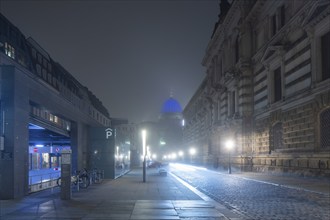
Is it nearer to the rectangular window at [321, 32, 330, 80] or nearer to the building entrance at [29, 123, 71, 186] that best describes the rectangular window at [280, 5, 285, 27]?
the rectangular window at [321, 32, 330, 80]

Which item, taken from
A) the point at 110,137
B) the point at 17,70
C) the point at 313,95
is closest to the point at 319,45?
the point at 313,95

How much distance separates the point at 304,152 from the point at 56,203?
934 inches

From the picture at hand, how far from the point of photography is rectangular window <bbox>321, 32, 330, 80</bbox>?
33188 millimetres

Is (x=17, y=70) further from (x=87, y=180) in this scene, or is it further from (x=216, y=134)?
(x=216, y=134)

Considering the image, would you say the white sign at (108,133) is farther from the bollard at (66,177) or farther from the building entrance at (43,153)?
the bollard at (66,177)

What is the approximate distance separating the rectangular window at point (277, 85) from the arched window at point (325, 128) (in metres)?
11.0

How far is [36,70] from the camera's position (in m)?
26.9

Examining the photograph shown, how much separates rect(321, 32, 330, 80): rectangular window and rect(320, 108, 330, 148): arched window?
2.66 meters

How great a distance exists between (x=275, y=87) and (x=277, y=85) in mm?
563

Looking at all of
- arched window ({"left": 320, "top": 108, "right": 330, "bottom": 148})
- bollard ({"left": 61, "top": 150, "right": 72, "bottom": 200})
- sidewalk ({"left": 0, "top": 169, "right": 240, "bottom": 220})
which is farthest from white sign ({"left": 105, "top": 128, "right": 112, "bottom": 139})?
sidewalk ({"left": 0, "top": 169, "right": 240, "bottom": 220})

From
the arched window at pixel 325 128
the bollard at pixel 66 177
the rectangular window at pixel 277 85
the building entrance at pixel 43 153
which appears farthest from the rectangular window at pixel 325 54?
the bollard at pixel 66 177

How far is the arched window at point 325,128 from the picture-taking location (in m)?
32.8

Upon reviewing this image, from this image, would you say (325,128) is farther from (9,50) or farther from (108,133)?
(9,50)

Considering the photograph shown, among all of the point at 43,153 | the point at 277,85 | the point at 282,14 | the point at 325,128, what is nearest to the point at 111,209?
the point at 43,153
